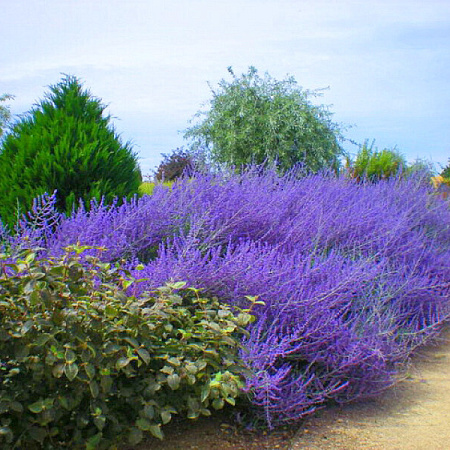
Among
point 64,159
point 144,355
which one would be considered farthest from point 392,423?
point 64,159

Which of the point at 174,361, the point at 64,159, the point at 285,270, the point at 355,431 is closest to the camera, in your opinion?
the point at 174,361

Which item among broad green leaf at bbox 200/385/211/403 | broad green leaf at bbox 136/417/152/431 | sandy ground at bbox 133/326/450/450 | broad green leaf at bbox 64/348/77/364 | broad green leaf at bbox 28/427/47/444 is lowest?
sandy ground at bbox 133/326/450/450

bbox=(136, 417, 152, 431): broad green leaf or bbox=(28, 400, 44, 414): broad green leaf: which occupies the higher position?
bbox=(28, 400, 44, 414): broad green leaf

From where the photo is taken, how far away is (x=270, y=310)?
328 cm

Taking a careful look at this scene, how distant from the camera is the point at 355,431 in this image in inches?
118

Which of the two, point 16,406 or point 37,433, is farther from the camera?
point 37,433

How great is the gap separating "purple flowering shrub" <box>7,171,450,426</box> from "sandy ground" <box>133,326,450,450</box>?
108mm

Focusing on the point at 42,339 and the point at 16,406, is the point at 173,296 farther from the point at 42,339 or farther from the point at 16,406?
the point at 16,406

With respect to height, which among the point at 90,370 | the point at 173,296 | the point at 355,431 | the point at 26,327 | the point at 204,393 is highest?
the point at 173,296

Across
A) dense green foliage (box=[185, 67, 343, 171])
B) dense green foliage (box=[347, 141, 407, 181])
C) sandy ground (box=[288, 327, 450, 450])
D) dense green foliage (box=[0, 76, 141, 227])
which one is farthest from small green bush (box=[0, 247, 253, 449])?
dense green foliage (box=[185, 67, 343, 171])

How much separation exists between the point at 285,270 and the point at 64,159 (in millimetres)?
2186

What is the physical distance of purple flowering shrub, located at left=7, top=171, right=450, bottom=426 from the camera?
120 inches

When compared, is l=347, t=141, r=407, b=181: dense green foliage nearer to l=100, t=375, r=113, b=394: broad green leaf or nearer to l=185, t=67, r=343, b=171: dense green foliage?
l=185, t=67, r=343, b=171: dense green foliage

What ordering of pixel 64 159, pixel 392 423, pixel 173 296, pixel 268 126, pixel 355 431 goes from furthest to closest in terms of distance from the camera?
1. pixel 268 126
2. pixel 64 159
3. pixel 392 423
4. pixel 355 431
5. pixel 173 296
